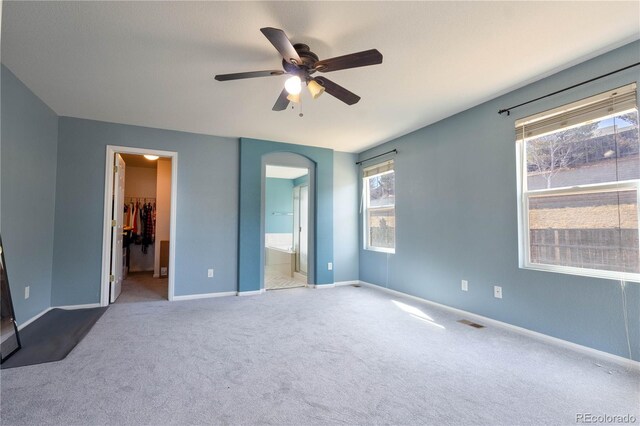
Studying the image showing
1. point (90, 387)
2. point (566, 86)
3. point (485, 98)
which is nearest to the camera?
point (90, 387)

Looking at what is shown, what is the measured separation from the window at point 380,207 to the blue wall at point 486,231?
0.73 ft

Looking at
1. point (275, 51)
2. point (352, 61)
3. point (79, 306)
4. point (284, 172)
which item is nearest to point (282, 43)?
point (352, 61)

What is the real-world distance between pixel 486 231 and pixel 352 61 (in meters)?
2.43

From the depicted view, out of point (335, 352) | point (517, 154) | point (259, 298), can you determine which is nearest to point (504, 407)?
point (335, 352)

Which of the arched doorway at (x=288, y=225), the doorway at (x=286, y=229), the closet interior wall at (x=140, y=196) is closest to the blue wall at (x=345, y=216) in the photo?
the arched doorway at (x=288, y=225)

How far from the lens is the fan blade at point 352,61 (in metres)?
1.93

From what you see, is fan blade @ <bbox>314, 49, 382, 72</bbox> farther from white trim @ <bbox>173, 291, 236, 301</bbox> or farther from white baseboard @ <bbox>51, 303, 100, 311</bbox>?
white baseboard @ <bbox>51, 303, 100, 311</bbox>

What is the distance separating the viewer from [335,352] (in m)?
2.58

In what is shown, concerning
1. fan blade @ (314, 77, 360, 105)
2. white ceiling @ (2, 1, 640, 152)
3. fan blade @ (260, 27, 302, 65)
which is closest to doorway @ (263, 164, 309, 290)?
white ceiling @ (2, 1, 640, 152)

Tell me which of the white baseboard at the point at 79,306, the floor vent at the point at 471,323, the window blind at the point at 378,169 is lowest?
the floor vent at the point at 471,323

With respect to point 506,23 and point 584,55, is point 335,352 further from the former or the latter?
point 584,55

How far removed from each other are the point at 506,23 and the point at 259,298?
405 cm

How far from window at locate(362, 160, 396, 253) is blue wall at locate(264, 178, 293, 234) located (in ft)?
10.9

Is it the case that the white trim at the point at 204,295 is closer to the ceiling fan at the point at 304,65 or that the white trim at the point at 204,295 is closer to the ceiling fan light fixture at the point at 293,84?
the ceiling fan at the point at 304,65
